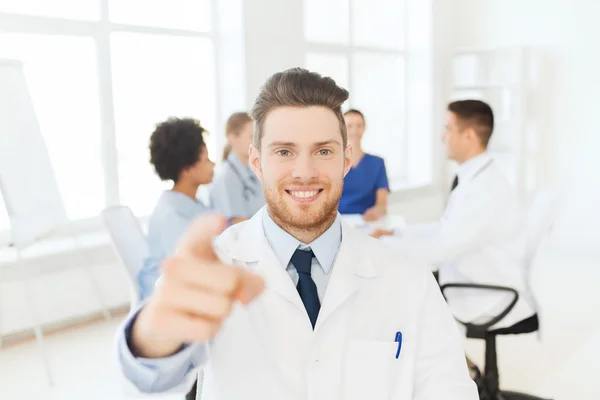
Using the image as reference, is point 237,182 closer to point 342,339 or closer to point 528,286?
point 528,286

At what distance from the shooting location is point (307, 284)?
3.98ft

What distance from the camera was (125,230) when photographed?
2363mm

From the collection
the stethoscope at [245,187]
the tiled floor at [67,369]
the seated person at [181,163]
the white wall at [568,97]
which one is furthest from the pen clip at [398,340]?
the white wall at [568,97]

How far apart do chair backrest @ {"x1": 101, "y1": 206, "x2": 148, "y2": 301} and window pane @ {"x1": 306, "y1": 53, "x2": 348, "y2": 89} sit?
13.9ft

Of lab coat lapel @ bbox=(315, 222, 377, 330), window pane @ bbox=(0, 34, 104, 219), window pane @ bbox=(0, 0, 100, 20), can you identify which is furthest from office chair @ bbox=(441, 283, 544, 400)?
window pane @ bbox=(0, 0, 100, 20)

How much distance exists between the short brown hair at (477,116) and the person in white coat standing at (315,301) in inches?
66.6

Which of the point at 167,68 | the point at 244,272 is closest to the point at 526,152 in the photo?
the point at 167,68

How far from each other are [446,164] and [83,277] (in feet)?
16.2

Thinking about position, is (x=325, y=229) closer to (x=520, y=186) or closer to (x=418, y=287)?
(x=418, y=287)

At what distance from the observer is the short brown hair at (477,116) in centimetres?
278

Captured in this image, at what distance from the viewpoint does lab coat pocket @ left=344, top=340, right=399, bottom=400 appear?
1.17 meters

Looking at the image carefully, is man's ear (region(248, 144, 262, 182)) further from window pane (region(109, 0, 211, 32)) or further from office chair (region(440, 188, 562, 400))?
window pane (region(109, 0, 211, 32))

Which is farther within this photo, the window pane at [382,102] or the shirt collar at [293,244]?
the window pane at [382,102]

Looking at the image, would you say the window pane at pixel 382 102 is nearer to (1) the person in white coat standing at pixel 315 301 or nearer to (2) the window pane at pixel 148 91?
(2) the window pane at pixel 148 91
